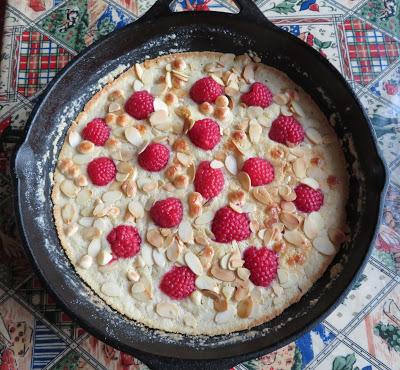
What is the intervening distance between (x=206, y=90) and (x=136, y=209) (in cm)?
35

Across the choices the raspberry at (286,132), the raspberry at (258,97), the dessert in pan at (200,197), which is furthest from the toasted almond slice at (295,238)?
the raspberry at (258,97)

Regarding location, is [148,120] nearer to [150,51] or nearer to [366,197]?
[150,51]

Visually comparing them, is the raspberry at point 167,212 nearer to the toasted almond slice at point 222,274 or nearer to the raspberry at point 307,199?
the toasted almond slice at point 222,274

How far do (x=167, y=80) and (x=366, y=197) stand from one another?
0.58 m

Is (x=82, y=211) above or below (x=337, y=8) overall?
below

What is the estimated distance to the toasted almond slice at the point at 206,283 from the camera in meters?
1.36

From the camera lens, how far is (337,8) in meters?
1.72

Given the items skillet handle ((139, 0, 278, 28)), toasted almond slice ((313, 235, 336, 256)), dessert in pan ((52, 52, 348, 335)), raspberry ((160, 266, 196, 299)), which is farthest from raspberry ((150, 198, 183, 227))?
skillet handle ((139, 0, 278, 28))

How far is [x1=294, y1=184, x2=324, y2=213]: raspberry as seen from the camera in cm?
141

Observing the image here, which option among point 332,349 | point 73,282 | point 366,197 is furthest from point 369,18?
point 73,282

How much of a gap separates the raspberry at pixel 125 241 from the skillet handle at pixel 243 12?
53 cm

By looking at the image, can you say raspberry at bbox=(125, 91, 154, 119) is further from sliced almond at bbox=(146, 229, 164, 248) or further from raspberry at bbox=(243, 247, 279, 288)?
raspberry at bbox=(243, 247, 279, 288)

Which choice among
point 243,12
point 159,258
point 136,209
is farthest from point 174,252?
point 243,12

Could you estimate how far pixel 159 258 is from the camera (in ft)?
4.51
